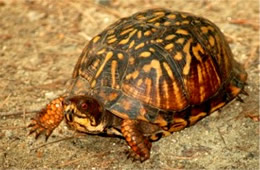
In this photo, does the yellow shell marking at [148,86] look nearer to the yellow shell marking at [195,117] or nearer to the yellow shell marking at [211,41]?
the yellow shell marking at [195,117]

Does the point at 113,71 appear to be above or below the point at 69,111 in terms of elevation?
above

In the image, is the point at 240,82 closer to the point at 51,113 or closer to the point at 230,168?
the point at 230,168

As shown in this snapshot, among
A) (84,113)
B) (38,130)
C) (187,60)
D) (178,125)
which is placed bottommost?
(38,130)

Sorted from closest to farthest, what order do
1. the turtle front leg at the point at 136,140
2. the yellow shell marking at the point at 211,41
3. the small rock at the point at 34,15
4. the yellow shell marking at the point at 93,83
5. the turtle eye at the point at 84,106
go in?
the turtle eye at the point at 84,106 → the turtle front leg at the point at 136,140 → the yellow shell marking at the point at 93,83 → the yellow shell marking at the point at 211,41 → the small rock at the point at 34,15

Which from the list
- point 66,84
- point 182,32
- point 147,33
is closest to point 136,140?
point 147,33

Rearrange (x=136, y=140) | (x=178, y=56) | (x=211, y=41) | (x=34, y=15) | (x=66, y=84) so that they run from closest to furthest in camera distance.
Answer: (x=136, y=140) < (x=178, y=56) < (x=211, y=41) < (x=66, y=84) < (x=34, y=15)

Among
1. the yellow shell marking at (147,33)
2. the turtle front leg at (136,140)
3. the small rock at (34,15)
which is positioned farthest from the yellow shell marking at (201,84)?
the small rock at (34,15)

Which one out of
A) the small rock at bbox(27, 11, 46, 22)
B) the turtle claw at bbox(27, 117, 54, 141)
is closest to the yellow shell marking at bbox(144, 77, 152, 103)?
the turtle claw at bbox(27, 117, 54, 141)

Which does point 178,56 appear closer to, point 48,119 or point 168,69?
point 168,69
